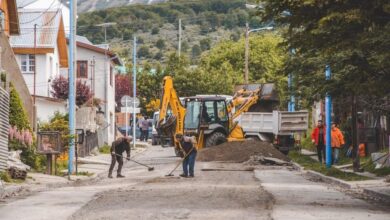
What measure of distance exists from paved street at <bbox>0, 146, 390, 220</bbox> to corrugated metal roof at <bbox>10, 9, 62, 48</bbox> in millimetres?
23571

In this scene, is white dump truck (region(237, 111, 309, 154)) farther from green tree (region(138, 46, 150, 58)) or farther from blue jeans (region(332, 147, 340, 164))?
green tree (region(138, 46, 150, 58))

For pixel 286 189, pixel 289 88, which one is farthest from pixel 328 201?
pixel 289 88

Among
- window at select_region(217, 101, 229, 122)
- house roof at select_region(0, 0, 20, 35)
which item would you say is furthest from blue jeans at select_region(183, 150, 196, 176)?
house roof at select_region(0, 0, 20, 35)

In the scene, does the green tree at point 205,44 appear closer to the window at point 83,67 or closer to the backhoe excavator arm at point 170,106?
the window at point 83,67

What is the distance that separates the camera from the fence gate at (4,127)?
26.2m

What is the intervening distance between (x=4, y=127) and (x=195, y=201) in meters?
10.9

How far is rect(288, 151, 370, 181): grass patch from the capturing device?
27.6m

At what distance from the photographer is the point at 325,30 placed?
17906mm

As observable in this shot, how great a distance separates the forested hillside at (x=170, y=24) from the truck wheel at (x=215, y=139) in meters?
108

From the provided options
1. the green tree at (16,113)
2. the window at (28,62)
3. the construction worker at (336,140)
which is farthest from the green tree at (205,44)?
the green tree at (16,113)

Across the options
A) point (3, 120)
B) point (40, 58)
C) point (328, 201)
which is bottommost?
point (328, 201)

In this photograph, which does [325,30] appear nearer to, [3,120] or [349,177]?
[349,177]

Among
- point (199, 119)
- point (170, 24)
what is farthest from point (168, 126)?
point (170, 24)

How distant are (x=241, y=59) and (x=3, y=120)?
69.7 meters
